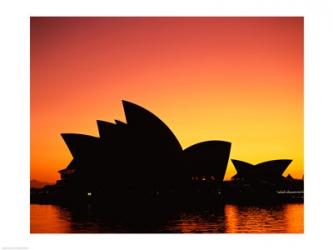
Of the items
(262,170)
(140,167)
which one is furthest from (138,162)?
(262,170)

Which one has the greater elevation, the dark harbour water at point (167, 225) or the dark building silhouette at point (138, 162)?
the dark building silhouette at point (138, 162)

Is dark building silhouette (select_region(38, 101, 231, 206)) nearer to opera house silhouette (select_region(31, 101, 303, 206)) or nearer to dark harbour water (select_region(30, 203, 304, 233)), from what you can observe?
opera house silhouette (select_region(31, 101, 303, 206))

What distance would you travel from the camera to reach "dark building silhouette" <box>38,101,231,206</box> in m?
19.6

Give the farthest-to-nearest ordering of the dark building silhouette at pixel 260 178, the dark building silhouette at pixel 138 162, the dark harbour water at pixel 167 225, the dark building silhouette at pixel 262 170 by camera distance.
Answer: the dark building silhouette at pixel 262 170 → the dark building silhouette at pixel 260 178 → the dark building silhouette at pixel 138 162 → the dark harbour water at pixel 167 225

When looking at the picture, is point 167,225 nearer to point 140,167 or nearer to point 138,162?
point 138,162

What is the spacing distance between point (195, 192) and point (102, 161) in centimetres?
460

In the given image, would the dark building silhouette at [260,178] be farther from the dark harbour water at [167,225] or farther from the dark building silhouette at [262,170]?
the dark harbour water at [167,225]

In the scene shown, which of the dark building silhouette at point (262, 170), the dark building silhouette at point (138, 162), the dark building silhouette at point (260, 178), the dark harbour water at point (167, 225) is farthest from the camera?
the dark building silhouette at point (262, 170)

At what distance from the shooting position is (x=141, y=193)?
2130cm

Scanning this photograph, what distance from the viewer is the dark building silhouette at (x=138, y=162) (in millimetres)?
19594

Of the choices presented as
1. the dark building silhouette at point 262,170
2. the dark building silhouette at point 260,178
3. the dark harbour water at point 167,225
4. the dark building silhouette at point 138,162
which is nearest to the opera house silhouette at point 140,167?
the dark building silhouette at point 138,162
